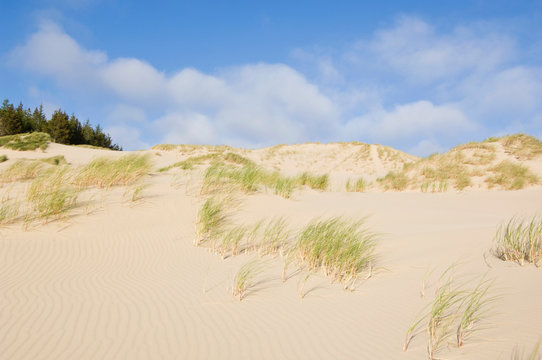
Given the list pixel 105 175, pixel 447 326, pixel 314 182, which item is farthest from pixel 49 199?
pixel 314 182

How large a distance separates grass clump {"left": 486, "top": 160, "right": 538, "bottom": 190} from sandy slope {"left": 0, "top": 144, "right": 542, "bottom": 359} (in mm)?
7575

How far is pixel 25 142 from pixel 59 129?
25363 mm

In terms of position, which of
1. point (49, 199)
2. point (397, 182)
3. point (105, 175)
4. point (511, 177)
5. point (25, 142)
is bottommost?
point (49, 199)

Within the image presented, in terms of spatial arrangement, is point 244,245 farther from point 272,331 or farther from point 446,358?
point 446,358

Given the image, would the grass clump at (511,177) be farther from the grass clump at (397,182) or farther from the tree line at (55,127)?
the tree line at (55,127)

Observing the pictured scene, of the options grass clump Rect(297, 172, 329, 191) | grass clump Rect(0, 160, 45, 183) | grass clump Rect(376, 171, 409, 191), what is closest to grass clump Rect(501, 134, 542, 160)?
Result: grass clump Rect(376, 171, 409, 191)

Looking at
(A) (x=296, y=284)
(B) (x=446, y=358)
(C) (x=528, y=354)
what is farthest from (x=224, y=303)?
(C) (x=528, y=354)

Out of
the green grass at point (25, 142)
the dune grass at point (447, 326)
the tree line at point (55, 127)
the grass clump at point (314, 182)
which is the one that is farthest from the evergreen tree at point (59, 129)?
the dune grass at point (447, 326)

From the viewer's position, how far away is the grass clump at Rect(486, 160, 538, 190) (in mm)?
10234

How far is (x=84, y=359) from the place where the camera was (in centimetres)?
179

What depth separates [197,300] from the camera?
8.64 feet

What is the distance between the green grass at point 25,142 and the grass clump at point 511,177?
24.7m

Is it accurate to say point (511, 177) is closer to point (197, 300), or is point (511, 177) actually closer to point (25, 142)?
point (197, 300)

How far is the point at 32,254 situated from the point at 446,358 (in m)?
4.51
